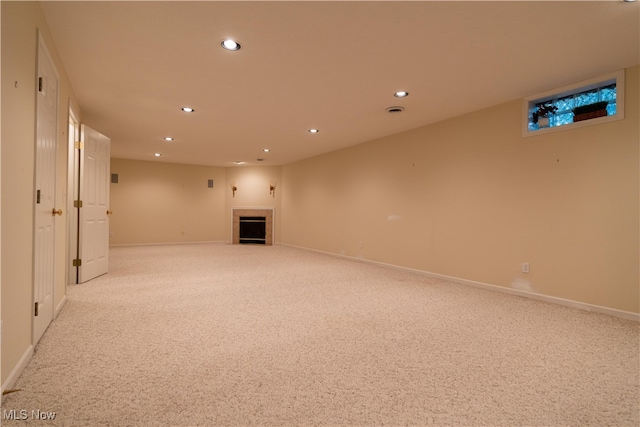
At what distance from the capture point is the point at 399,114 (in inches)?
182

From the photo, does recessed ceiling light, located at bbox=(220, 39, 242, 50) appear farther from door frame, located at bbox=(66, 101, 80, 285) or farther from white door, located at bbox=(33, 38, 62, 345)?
door frame, located at bbox=(66, 101, 80, 285)

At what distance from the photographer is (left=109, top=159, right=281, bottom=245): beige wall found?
342 inches

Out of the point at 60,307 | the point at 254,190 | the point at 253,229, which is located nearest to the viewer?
the point at 60,307

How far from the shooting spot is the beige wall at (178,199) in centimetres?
870

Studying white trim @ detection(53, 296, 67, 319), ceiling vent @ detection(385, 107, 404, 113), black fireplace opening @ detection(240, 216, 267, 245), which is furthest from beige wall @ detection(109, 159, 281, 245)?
white trim @ detection(53, 296, 67, 319)

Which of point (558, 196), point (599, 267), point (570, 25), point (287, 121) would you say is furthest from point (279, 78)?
point (599, 267)

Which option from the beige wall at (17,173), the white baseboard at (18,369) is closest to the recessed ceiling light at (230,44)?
the beige wall at (17,173)

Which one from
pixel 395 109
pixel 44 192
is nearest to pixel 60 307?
pixel 44 192

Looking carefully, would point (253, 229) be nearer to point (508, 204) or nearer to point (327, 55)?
point (508, 204)

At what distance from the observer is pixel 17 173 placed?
180 centimetres

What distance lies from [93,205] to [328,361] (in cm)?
422

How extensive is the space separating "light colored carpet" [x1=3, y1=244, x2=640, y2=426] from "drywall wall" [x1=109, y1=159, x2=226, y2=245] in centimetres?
528

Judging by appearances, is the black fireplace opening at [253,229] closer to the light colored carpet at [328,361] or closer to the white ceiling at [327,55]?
the white ceiling at [327,55]

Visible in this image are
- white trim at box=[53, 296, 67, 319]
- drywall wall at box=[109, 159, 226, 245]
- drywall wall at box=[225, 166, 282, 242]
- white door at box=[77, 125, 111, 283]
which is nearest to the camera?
white trim at box=[53, 296, 67, 319]
